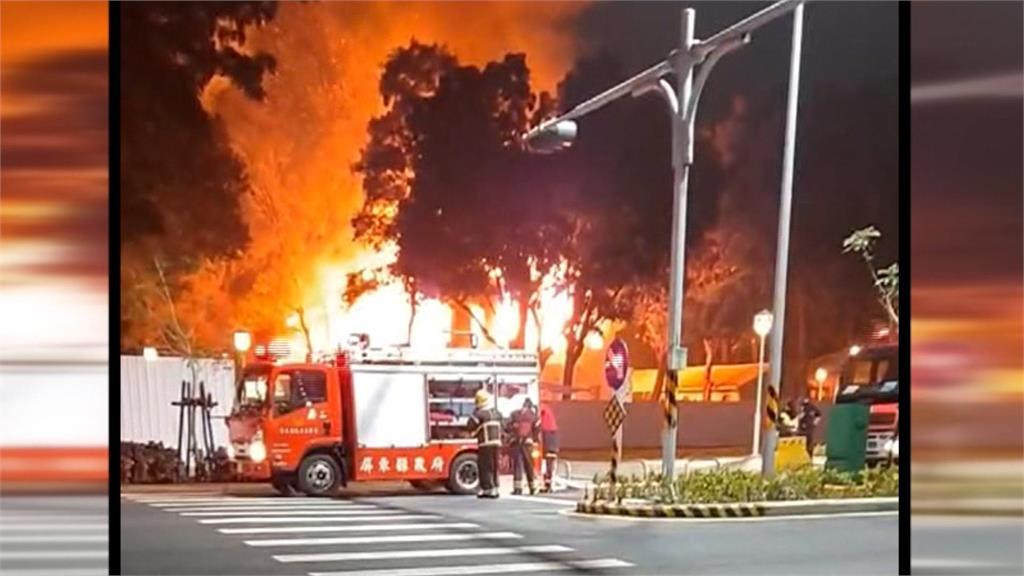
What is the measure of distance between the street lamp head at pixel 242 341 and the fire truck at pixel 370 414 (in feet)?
0.15

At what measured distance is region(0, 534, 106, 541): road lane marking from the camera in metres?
2.74

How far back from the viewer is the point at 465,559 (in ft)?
9.36

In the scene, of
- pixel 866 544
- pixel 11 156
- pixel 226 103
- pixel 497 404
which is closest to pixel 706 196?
pixel 497 404

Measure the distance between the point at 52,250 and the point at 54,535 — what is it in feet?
2.12

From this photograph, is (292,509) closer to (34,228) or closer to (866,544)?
(34,228)

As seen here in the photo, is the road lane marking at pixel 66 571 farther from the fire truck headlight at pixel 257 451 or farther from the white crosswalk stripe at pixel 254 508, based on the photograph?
the fire truck headlight at pixel 257 451

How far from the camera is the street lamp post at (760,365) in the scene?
117 inches

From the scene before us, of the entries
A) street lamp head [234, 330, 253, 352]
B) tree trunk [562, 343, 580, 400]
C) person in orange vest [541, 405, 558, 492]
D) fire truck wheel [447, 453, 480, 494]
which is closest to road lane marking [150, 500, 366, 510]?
fire truck wheel [447, 453, 480, 494]

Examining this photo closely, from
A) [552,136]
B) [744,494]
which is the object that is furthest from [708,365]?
[552,136]

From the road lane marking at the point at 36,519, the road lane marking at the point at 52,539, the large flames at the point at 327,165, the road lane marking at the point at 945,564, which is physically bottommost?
the road lane marking at the point at 945,564

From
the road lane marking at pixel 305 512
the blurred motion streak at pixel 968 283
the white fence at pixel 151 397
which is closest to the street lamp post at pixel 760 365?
the blurred motion streak at pixel 968 283

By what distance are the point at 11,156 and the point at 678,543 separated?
1795mm

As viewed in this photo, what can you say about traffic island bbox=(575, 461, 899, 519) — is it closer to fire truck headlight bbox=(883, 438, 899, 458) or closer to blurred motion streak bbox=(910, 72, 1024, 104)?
fire truck headlight bbox=(883, 438, 899, 458)

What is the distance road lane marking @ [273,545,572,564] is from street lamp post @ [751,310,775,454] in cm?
53
